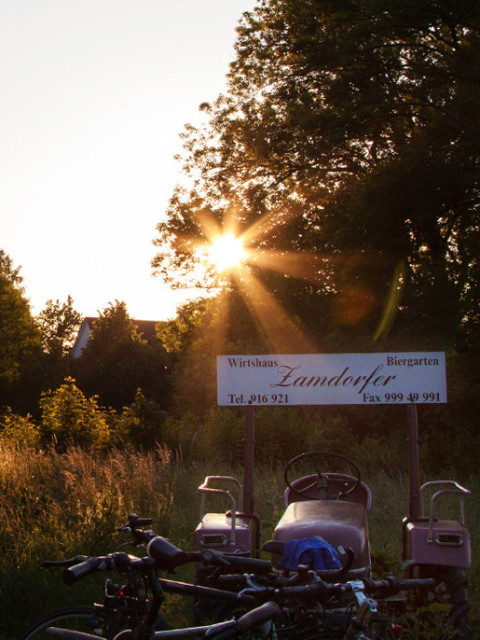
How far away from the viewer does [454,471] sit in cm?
1523

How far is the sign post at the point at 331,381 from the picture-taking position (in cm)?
664

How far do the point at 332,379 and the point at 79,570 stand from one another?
3.75 meters

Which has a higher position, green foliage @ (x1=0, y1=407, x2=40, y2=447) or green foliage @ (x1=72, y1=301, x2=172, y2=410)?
green foliage @ (x1=72, y1=301, x2=172, y2=410)

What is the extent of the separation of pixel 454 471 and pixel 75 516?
28.2 ft

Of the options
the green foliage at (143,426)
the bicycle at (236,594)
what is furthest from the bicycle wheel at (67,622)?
the green foliage at (143,426)

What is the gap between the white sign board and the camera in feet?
21.8

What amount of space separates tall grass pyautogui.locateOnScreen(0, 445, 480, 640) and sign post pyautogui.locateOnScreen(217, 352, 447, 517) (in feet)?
4.26

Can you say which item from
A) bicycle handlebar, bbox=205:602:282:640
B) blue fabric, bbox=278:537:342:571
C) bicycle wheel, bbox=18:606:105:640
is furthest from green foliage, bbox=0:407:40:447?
bicycle handlebar, bbox=205:602:282:640

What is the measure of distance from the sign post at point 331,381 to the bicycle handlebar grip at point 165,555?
10.3ft

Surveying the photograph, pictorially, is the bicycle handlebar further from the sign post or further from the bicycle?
the sign post

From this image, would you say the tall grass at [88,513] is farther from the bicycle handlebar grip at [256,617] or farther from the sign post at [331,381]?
the bicycle handlebar grip at [256,617]

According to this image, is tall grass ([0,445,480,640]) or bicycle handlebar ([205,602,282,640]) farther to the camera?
tall grass ([0,445,480,640])

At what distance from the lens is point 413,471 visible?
6535mm

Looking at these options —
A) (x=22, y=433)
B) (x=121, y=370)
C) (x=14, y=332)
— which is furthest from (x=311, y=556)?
(x=14, y=332)
